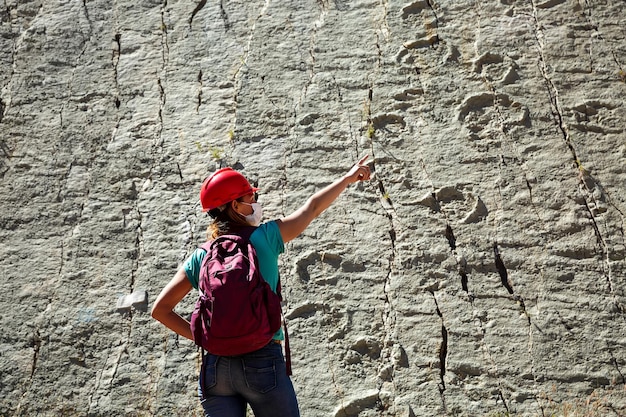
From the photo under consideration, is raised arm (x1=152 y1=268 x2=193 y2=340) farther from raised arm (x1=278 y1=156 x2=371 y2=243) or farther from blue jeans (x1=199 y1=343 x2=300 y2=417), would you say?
raised arm (x1=278 y1=156 x2=371 y2=243)

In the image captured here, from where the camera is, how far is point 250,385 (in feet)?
8.20

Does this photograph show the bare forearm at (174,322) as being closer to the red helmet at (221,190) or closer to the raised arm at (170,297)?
the raised arm at (170,297)

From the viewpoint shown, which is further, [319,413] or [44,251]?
[44,251]

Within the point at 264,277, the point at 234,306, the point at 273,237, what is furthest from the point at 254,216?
the point at 234,306

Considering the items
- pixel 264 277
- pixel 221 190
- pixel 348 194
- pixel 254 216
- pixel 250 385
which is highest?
pixel 221 190

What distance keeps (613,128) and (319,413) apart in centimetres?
213

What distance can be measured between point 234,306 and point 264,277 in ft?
0.66

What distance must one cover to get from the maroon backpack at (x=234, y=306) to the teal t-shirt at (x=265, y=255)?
2.5 inches

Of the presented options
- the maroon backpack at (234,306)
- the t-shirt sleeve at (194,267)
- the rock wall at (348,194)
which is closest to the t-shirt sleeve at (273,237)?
the maroon backpack at (234,306)

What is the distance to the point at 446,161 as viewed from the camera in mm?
4289

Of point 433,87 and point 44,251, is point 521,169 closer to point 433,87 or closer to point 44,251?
point 433,87

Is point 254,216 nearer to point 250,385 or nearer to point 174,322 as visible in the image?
point 174,322

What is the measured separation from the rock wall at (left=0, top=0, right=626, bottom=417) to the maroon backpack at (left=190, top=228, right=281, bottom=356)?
60.2 inches

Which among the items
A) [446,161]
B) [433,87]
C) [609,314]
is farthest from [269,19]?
[609,314]
